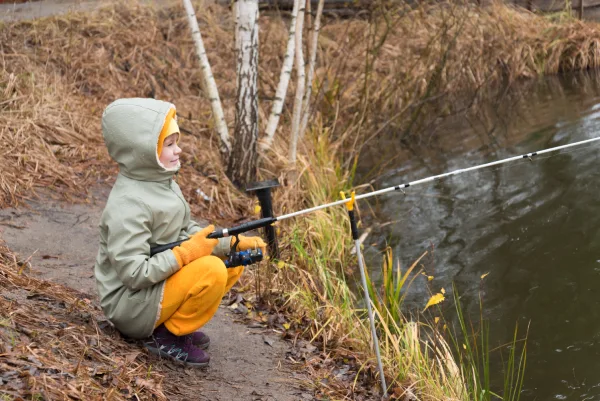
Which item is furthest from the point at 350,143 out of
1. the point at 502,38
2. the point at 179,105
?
the point at 502,38

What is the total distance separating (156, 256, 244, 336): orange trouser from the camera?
375 cm

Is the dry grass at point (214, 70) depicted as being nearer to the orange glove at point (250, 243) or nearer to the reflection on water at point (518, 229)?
the reflection on water at point (518, 229)

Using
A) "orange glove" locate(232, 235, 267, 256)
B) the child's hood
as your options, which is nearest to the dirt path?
"orange glove" locate(232, 235, 267, 256)

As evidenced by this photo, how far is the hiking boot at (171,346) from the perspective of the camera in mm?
4012

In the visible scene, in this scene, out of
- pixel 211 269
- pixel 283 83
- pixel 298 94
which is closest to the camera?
pixel 211 269

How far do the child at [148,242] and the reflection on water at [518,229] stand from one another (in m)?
1.98

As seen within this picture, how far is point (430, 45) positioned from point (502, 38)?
2.49 meters

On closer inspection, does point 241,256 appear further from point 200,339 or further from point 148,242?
point 200,339

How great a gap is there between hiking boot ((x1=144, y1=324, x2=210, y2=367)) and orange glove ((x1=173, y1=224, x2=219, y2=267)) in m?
0.48

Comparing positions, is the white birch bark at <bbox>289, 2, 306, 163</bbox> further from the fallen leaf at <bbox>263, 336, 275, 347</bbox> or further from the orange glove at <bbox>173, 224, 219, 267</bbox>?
the orange glove at <bbox>173, 224, 219, 267</bbox>

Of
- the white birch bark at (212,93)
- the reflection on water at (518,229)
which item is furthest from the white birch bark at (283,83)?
the reflection on water at (518,229)

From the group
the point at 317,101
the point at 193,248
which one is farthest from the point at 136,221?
the point at 317,101

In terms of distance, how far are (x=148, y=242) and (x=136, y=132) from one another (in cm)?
54

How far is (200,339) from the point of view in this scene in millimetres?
4316
